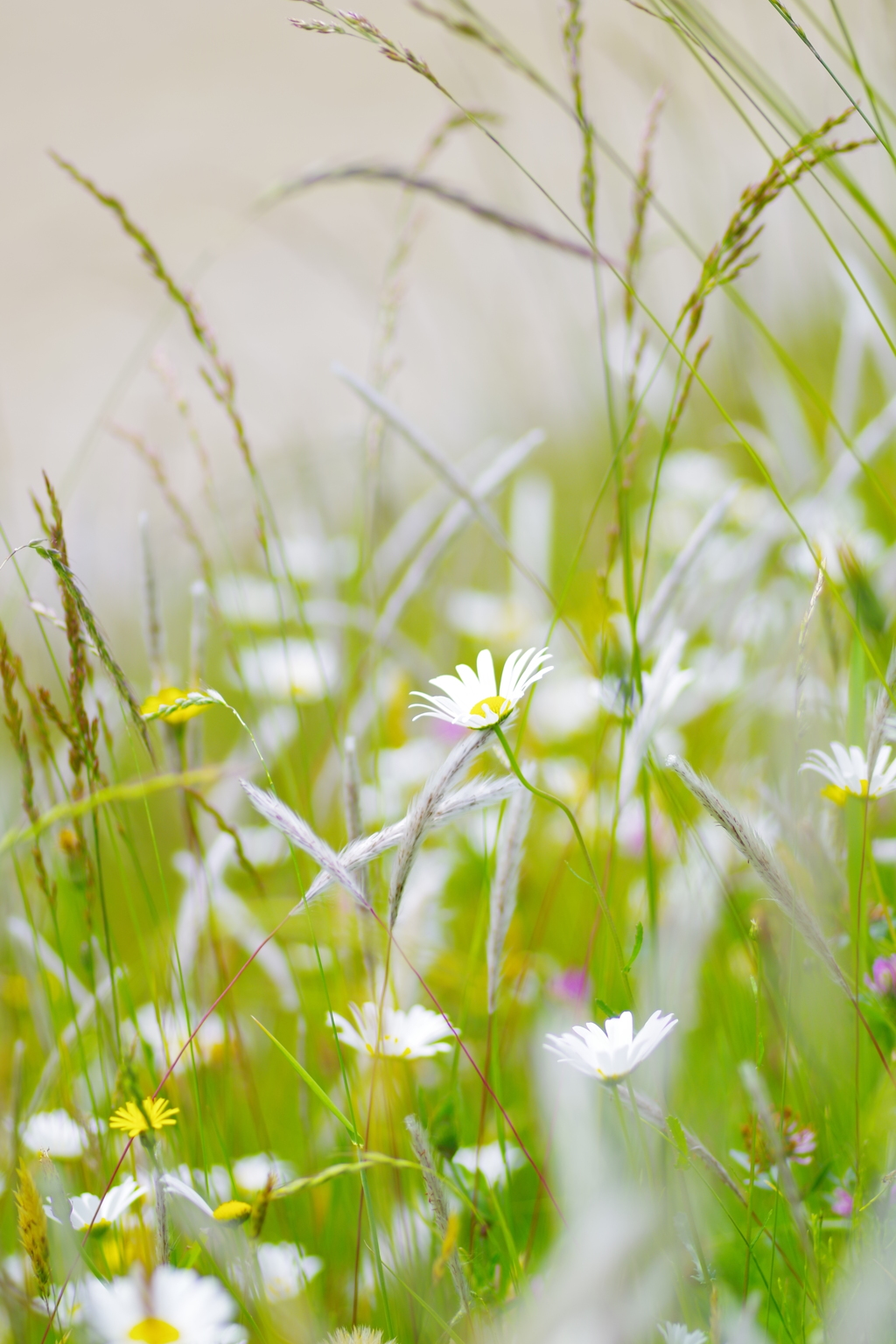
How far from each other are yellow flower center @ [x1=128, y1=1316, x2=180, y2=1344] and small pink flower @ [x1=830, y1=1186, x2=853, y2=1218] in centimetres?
34

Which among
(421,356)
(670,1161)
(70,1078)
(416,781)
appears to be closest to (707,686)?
(416,781)

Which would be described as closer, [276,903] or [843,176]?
[843,176]

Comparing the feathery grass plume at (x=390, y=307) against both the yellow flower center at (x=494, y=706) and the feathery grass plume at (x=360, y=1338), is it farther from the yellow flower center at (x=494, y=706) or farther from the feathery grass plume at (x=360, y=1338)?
the feathery grass plume at (x=360, y=1338)

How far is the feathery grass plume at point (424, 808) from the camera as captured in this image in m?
0.40

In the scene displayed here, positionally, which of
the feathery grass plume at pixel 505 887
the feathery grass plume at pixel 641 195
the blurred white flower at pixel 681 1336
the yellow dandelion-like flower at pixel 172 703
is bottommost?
the blurred white flower at pixel 681 1336

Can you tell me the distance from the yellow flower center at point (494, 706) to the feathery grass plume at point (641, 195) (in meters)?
0.26

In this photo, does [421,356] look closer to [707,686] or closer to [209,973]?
[707,686]

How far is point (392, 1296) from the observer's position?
53 cm

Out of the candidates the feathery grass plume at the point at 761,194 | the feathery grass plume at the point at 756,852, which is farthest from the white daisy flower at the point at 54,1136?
the feathery grass plume at the point at 761,194

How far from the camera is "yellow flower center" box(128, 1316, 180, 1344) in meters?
0.34

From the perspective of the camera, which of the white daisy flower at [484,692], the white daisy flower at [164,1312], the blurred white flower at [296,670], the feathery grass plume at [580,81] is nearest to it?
the white daisy flower at [164,1312]

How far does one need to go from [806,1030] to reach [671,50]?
1.47 m

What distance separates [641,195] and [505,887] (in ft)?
1.39

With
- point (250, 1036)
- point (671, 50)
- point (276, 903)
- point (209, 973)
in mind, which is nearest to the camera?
point (276, 903)
